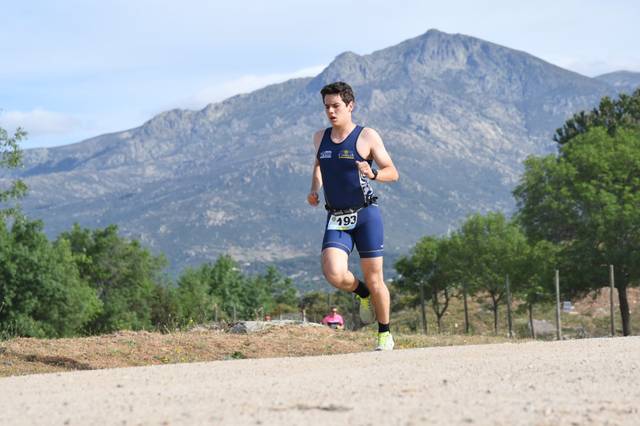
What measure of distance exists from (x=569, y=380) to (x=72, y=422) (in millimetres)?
3749

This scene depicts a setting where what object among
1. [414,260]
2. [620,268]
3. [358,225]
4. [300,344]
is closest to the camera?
[358,225]

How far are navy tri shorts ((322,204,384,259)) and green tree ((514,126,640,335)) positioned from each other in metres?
33.1

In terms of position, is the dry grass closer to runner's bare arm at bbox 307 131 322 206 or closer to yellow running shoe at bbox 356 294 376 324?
yellow running shoe at bbox 356 294 376 324

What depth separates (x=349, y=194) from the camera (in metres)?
11.4

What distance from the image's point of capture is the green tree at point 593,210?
4569 cm

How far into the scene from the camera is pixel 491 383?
817 cm

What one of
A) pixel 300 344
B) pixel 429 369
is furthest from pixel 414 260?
pixel 429 369

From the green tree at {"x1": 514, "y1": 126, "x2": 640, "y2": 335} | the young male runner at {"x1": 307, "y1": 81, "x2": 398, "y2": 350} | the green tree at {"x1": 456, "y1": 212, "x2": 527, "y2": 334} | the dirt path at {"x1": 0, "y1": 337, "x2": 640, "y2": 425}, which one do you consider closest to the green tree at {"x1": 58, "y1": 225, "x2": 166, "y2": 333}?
the green tree at {"x1": 456, "y1": 212, "x2": 527, "y2": 334}

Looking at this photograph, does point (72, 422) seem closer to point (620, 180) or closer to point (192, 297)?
point (620, 180)

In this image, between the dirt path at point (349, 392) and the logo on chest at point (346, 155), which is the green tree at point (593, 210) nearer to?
the logo on chest at point (346, 155)

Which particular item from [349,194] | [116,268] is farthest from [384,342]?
[116,268]

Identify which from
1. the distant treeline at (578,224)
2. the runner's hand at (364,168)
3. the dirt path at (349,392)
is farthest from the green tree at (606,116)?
the dirt path at (349,392)

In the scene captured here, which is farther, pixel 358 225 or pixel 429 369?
pixel 358 225

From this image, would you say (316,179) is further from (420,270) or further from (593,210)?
(420,270)
